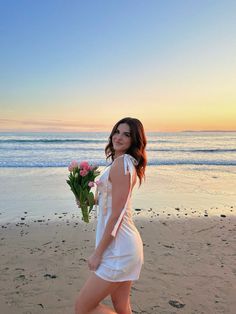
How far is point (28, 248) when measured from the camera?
5.73 m

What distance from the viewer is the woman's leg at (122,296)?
2.59 metres

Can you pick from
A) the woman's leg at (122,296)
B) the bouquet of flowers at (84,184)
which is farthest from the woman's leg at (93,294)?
A: the bouquet of flowers at (84,184)

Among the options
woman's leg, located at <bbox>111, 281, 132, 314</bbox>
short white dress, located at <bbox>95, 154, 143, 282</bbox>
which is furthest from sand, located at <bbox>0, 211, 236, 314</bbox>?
short white dress, located at <bbox>95, 154, 143, 282</bbox>

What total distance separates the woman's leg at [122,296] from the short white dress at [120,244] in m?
0.20

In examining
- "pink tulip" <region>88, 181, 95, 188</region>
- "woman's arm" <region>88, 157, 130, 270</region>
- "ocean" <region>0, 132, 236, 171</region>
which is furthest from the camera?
"ocean" <region>0, 132, 236, 171</region>

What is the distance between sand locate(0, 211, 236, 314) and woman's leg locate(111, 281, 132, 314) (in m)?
1.35

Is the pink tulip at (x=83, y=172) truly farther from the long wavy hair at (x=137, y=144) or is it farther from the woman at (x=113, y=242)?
the long wavy hair at (x=137, y=144)

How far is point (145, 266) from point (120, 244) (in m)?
2.92

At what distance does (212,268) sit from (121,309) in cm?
273

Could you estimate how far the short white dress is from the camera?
235 cm

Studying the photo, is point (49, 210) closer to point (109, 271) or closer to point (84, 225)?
→ point (84, 225)

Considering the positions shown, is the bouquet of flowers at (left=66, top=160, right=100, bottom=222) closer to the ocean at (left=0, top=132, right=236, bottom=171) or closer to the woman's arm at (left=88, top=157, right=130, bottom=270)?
the woman's arm at (left=88, top=157, right=130, bottom=270)

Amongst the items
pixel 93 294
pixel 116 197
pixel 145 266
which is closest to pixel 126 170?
pixel 116 197

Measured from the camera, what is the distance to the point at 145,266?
507 cm
